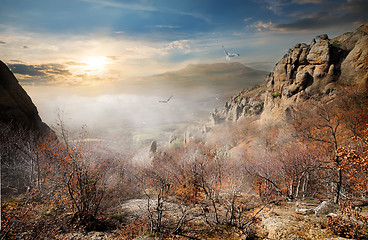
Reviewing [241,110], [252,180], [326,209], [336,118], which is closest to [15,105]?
[252,180]

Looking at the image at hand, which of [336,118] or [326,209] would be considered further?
[336,118]

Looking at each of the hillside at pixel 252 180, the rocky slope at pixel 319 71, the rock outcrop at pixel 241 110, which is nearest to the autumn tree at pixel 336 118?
the hillside at pixel 252 180

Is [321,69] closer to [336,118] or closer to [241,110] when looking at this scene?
[336,118]

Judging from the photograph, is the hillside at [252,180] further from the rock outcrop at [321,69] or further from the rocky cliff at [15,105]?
the rocky cliff at [15,105]

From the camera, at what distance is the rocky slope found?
40616 mm

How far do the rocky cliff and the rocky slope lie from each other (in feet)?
249

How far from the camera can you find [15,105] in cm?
4544

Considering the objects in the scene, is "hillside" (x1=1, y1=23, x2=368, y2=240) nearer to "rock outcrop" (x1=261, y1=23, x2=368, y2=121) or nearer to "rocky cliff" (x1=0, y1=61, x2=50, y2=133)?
"rock outcrop" (x1=261, y1=23, x2=368, y2=121)

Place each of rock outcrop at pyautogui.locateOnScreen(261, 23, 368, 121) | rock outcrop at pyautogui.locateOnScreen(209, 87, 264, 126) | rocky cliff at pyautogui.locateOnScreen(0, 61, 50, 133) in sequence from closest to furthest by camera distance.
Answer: rock outcrop at pyautogui.locateOnScreen(261, 23, 368, 121) < rocky cliff at pyautogui.locateOnScreen(0, 61, 50, 133) < rock outcrop at pyautogui.locateOnScreen(209, 87, 264, 126)

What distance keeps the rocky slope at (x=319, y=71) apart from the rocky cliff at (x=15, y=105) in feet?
249

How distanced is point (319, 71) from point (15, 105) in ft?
285

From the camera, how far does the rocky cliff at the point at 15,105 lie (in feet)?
140

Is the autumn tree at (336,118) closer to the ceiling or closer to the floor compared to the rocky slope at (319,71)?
closer to the floor

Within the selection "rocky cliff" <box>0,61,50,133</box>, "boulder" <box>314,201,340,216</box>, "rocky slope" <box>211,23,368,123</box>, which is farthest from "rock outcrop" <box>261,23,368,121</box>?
"rocky cliff" <box>0,61,50,133</box>
